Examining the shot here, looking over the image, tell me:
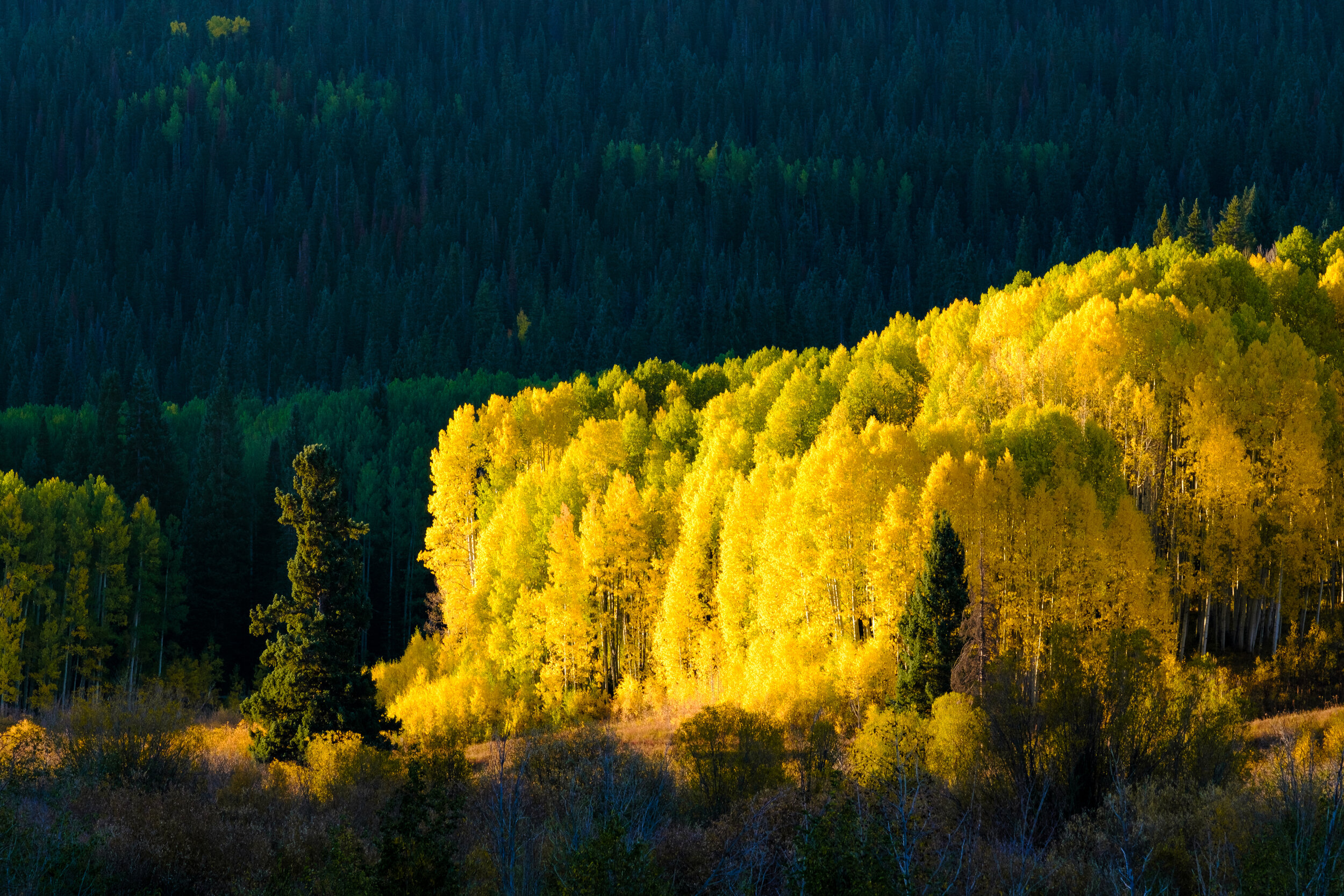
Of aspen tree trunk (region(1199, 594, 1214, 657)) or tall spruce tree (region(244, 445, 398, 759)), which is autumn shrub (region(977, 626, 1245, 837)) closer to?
aspen tree trunk (region(1199, 594, 1214, 657))

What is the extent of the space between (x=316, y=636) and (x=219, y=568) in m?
52.1

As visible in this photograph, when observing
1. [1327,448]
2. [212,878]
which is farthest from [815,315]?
[212,878]

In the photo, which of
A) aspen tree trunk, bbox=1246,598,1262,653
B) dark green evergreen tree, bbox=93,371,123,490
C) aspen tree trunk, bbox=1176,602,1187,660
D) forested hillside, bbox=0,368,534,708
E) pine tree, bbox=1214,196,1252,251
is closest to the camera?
aspen tree trunk, bbox=1176,602,1187,660

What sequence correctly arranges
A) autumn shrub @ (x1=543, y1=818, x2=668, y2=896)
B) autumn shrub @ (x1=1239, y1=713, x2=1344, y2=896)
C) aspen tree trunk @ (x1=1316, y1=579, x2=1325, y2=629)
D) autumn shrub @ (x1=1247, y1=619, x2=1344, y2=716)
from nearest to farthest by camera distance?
autumn shrub @ (x1=543, y1=818, x2=668, y2=896), autumn shrub @ (x1=1239, y1=713, x2=1344, y2=896), autumn shrub @ (x1=1247, y1=619, x2=1344, y2=716), aspen tree trunk @ (x1=1316, y1=579, x2=1325, y2=629)

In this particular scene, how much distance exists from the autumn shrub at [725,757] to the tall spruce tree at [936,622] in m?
6.48

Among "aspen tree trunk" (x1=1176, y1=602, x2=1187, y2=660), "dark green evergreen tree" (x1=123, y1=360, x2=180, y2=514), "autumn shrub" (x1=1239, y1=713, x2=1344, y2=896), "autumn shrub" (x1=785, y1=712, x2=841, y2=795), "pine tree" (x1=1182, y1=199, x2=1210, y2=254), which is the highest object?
"pine tree" (x1=1182, y1=199, x2=1210, y2=254)

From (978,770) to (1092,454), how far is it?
23.5 m

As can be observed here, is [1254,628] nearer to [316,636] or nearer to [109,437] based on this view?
[316,636]

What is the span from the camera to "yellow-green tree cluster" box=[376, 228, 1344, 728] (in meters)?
55.1

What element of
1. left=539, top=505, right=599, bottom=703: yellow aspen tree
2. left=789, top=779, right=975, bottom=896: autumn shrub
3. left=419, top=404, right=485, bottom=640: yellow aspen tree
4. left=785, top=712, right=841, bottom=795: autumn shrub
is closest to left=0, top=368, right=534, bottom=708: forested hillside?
left=419, top=404, right=485, bottom=640: yellow aspen tree

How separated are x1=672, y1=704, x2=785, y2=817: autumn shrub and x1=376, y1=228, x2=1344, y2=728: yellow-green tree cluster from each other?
681cm

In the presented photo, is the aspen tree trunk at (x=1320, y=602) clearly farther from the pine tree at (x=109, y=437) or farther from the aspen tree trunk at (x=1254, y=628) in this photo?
the pine tree at (x=109, y=437)

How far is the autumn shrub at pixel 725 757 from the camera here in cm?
4372

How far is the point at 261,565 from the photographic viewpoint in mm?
100562
